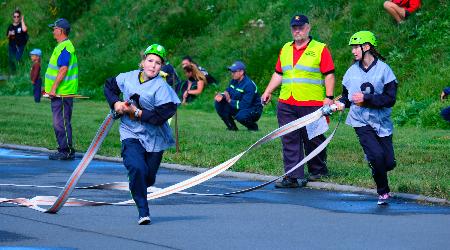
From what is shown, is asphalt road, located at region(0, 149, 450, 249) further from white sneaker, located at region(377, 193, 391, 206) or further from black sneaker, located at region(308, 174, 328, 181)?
black sneaker, located at region(308, 174, 328, 181)

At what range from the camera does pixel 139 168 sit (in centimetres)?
1032

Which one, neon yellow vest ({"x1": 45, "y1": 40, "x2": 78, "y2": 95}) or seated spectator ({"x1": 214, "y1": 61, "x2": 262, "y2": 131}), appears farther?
seated spectator ({"x1": 214, "y1": 61, "x2": 262, "y2": 131})

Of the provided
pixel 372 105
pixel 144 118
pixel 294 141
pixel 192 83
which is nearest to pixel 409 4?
pixel 192 83

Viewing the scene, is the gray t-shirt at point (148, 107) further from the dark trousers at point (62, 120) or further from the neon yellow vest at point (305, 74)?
the dark trousers at point (62, 120)

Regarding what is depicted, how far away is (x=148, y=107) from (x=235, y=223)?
1.17m

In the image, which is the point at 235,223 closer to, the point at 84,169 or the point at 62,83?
the point at 84,169

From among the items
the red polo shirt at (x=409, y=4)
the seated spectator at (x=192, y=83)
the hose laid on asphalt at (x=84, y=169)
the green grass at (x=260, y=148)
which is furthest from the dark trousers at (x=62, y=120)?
the red polo shirt at (x=409, y=4)

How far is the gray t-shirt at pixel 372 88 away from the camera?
1211cm

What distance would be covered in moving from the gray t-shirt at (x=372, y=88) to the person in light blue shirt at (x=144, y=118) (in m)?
2.26

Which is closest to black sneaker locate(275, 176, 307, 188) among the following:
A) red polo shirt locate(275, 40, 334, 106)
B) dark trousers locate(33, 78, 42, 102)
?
red polo shirt locate(275, 40, 334, 106)

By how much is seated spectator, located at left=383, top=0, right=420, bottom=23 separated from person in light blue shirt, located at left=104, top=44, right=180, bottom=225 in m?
17.6

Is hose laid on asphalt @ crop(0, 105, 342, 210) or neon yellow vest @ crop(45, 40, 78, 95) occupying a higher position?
neon yellow vest @ crop(45, 40, 78, 95)

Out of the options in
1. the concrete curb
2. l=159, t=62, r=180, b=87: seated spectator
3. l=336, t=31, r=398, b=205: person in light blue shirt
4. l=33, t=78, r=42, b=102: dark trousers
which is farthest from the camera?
l=33, t=78, r=42, b=102: dark trousers

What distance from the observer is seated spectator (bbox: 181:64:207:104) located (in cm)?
2859
